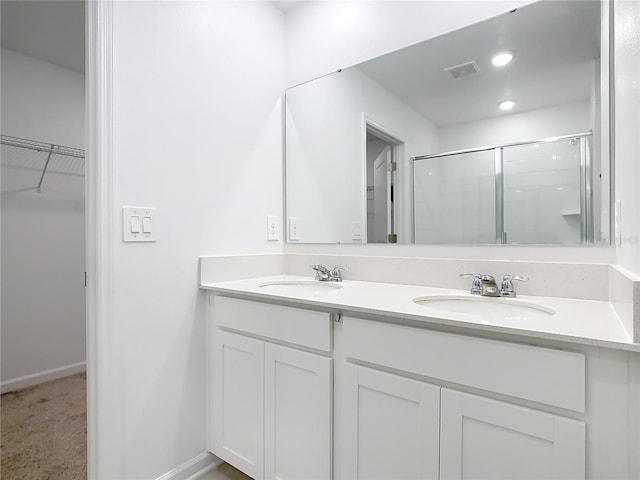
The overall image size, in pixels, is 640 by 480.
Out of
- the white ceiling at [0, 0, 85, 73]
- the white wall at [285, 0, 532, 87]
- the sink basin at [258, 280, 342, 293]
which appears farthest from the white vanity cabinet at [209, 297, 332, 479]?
the white ceiling at [0, 0, 85, 73]

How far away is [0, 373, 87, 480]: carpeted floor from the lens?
5.00 feet

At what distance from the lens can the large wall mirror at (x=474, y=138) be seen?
1208mm

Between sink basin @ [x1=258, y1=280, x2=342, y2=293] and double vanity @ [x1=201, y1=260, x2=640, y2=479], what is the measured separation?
0.38 feet

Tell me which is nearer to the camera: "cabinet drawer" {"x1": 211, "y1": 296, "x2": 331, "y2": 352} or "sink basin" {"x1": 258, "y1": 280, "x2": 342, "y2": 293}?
"cabinet drawer" {"x1": 211, "y1": 296, "x2": 331, "y2": 352}

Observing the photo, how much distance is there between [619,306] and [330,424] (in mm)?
872

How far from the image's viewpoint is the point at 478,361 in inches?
33.5

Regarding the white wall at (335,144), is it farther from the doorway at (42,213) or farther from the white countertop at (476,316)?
the doorway at (42,213)

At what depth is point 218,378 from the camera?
150cm

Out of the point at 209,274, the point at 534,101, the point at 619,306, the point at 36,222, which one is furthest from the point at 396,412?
the point at 36,222

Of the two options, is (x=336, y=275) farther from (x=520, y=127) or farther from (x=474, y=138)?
(x=520, y=127)

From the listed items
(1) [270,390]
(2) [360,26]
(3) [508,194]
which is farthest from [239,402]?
(2) [360,26]

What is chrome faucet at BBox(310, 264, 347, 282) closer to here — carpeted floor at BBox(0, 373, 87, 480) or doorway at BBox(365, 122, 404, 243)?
doorway at BBox(365, 122, 404, 243)

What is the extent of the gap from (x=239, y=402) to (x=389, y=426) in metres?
0.67

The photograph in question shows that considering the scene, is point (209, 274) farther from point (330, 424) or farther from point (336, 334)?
point (330, 424)
